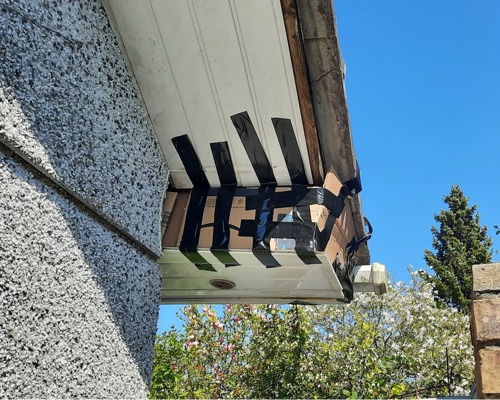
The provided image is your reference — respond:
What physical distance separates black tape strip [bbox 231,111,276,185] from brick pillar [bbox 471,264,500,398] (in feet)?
3.16

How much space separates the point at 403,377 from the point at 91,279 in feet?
20.0

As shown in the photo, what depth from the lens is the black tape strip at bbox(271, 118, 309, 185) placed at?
2.14 m

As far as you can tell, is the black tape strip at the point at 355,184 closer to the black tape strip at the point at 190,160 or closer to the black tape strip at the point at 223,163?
the black tape strip at the point at 223,163

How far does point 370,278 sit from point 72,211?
5.88 ft

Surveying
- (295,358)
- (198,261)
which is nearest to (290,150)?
(198,261)

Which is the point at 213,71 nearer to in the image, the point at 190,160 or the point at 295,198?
the point at 190,160

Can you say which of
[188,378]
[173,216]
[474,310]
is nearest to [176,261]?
[173,216]

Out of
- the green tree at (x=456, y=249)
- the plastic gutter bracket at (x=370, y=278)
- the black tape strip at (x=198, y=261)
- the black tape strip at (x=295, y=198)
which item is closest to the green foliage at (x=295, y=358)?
the plastic gutter bracket at (x=370, y=278)

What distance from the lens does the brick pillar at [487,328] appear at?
1385mm

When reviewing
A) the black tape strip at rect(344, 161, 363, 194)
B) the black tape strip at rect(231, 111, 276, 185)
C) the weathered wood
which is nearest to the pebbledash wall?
the black tape strip at rect(231, 111, 276, 185)

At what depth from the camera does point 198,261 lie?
243cm

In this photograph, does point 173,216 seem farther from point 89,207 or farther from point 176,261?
point 89,207

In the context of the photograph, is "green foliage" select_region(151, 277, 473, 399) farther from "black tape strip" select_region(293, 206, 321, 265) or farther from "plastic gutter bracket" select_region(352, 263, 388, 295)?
"black tape strip" select_region(293, 206, 321, 265)

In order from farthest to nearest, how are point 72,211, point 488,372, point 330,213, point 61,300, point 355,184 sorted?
point 355,184, point 330,213, point 72,211, point 61,300, point 488,372
